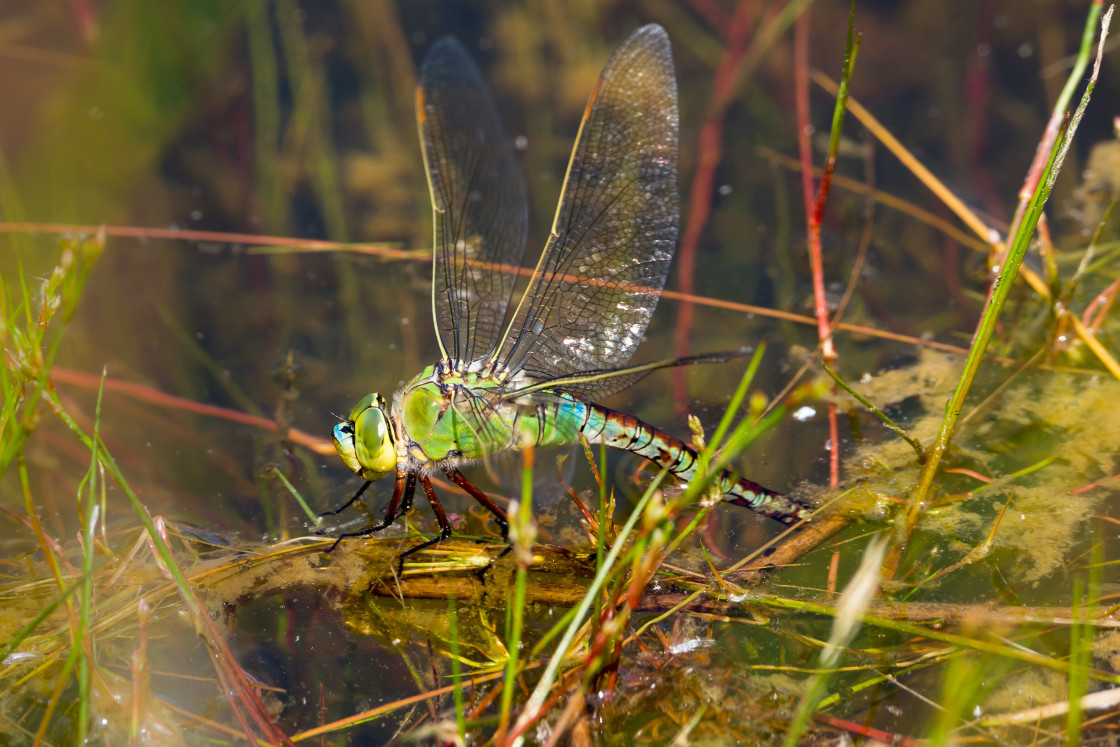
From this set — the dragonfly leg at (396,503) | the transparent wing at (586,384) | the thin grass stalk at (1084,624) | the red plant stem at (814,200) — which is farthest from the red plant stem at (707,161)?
the thin grass stalk at (1084,624)

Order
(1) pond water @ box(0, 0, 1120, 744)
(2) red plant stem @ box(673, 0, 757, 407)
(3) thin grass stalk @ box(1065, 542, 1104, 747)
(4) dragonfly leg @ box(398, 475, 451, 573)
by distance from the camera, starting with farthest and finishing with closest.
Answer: (2) red plant stem @ box(673, 0, 757, 407)
(4) dragonfly leg @ box(398, 475, 451, 573)
(1) pond water @ box(0, 0, 1120, 744)
(3) thin grass stalk @ box(1065, 542, 1104, 747)

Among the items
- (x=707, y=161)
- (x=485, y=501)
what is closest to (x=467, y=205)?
(x=485, y=501)

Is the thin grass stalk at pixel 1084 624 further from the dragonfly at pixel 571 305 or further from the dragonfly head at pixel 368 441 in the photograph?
the dragonfly head at pixel 368 441

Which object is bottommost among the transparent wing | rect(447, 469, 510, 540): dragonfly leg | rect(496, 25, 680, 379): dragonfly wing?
rect(447, 469, 510, 540): dragonfly leg

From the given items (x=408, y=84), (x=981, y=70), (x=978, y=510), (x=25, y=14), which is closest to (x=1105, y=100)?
(x=981, y=70)

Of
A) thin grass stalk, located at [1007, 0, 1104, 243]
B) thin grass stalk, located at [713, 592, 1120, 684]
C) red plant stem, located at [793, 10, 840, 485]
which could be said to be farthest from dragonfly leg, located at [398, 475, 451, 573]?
thin grass stalk, located at [1007, 0, 1104, 243]

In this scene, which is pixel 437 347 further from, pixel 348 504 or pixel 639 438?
pixel 639 438

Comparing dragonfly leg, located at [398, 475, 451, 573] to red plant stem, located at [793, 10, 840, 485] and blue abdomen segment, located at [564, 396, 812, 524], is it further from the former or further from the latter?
red plant stem, located at [793, 10, 840, 485]
